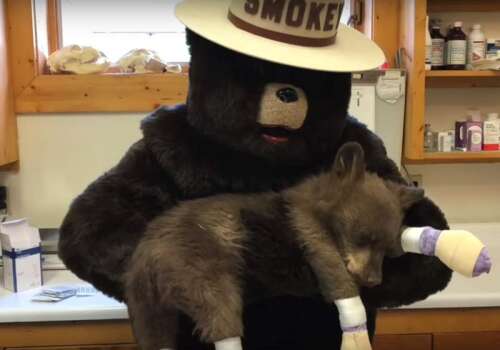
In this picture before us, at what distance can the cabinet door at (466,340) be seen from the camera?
1.58 metres

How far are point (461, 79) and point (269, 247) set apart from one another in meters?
1.42

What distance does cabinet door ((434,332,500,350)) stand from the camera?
5.18 ft

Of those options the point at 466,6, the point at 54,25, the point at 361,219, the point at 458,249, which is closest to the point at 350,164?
the point at 361,219

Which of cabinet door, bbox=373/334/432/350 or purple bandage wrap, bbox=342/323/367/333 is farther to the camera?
cabinet door, bbox=373/334/432/350

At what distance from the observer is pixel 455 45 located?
1894mm

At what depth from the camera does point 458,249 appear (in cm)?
79

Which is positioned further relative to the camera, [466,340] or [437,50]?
[437,50]

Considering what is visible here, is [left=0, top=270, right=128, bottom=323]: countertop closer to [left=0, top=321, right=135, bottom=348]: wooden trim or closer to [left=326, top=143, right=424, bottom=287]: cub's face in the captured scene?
[left=0, top=321, right=135, bottom=348]: wooden trim

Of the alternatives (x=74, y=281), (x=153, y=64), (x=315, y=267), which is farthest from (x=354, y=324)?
(x=153, y=64)

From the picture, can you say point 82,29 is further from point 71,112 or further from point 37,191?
point 37,191

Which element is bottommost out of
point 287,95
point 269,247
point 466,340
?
point 466,340

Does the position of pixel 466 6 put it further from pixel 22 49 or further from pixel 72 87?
pixel 22 49

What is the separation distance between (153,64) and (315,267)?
1.28 meters

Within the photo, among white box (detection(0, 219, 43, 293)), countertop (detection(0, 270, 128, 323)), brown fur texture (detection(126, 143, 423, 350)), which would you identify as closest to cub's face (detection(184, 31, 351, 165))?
brown fur texture (detection(126, 143, 423, 350))
